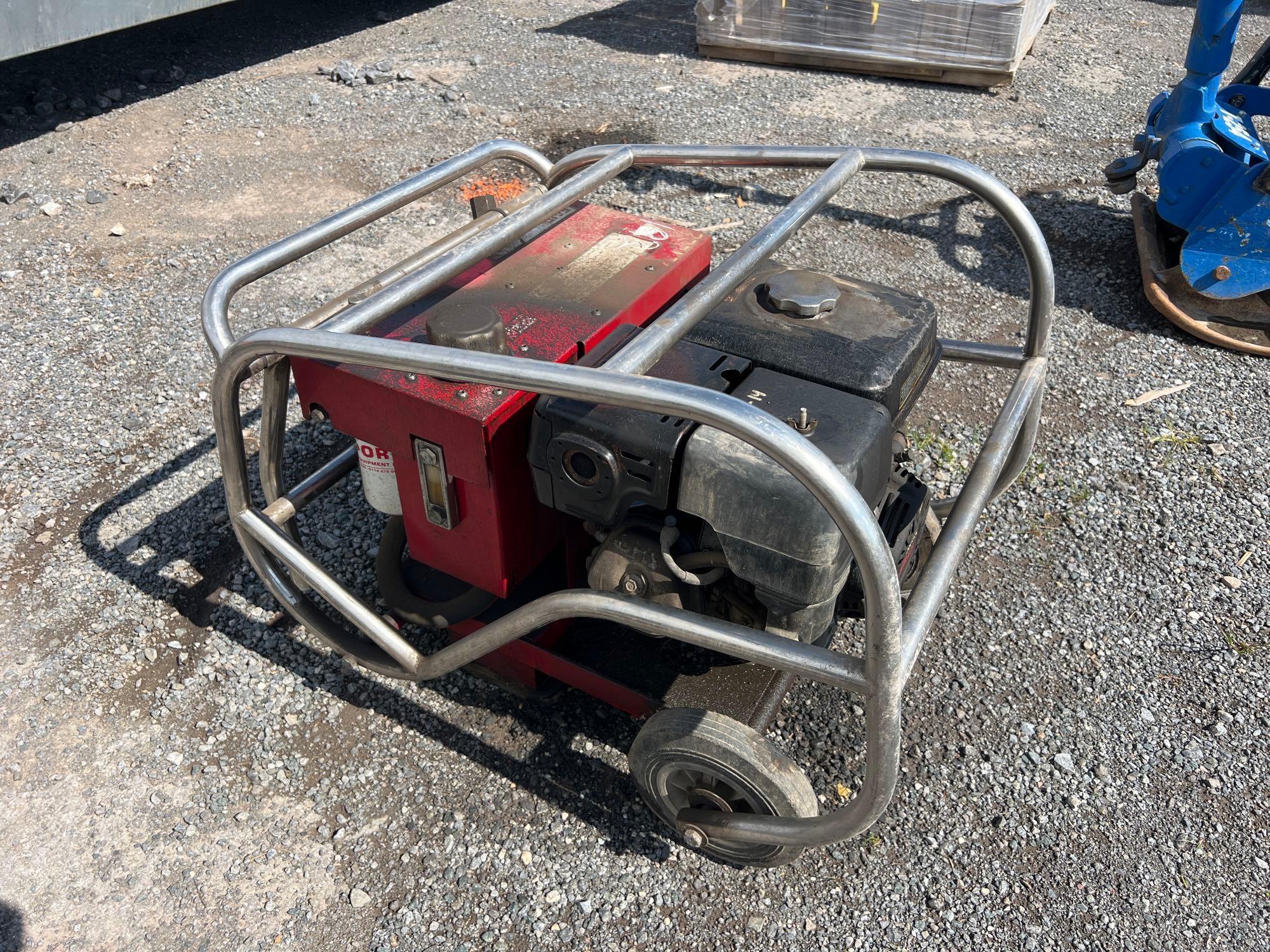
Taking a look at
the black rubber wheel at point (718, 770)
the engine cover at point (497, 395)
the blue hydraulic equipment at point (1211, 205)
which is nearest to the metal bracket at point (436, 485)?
the engine cover at point (497, 395)

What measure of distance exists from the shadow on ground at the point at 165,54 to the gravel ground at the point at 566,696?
3.96 ft

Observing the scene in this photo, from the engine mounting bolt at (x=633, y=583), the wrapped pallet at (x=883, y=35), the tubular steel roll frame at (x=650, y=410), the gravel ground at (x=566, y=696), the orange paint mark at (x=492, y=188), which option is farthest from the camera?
the wrapped pallet at (x=883, y=35)

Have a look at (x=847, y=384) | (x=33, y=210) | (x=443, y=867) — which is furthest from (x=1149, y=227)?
(x=33, y=210)

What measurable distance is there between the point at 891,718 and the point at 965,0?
16.8ft

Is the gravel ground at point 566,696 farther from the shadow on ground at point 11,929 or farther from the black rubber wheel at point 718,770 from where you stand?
the black rubber wheel at point 718,770

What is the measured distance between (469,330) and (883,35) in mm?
4889

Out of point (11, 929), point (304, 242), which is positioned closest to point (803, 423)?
point (304, 242)

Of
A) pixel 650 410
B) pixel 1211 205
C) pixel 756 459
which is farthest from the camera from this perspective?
pixel 1211 205

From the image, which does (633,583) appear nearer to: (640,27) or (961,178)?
(961,178)

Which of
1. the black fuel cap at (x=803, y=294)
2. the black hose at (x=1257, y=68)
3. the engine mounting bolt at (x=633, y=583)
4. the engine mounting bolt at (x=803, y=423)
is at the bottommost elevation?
the engine mounting bolt at (x=633, y=583)

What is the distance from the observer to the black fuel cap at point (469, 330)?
1.74m

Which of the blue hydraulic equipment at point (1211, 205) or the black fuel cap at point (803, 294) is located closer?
the black fuel cap at point (803, 294)

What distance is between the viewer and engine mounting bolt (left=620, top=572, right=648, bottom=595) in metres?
1.84

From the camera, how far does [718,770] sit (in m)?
1.82
